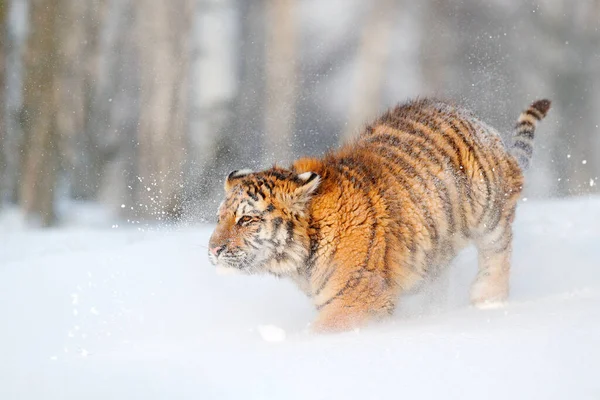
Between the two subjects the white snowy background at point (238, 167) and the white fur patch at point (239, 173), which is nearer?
the white snowy background at point (238, 167)

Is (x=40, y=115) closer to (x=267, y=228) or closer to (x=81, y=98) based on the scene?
(x=81, y=98)

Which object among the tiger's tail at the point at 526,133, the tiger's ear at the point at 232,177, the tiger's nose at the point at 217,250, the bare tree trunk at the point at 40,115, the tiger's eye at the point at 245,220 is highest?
the tiger's tail at the point at 526,133

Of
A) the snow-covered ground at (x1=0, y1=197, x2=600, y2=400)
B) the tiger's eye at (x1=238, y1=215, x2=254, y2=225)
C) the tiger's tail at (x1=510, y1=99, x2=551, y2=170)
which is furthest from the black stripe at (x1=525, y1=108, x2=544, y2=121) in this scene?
the tiger's eye at (x1=238, y1=215, x2=254, y2=225)

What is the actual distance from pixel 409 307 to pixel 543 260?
1.48 metres

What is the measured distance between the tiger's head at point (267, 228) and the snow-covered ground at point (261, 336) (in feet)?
1.13

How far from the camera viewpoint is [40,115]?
1209 cm

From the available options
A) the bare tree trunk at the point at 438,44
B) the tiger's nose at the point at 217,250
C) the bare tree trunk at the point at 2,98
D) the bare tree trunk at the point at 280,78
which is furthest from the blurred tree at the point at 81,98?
the tiger's nose at the point at 217,250

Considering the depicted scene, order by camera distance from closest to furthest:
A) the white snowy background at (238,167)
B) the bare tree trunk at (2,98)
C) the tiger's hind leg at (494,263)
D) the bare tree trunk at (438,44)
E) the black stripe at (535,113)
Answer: the white snowy background at (238,167), the tiger's hind leg at (494,263), the black stripe at (535,113), the bare tree trunk at (2,98), the bare tree trunk at (438,44)

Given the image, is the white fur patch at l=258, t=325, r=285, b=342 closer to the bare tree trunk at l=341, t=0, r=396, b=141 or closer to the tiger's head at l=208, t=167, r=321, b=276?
the tiger's head at l=208, t=167, r=321, b=276

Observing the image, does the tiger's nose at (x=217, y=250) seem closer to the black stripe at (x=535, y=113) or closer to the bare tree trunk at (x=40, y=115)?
the black stripe at (x=535, y=113)

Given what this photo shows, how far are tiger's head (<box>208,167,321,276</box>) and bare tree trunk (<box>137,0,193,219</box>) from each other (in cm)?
760

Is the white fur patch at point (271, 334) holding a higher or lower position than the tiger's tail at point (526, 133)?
lower

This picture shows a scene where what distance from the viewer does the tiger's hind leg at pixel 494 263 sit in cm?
548

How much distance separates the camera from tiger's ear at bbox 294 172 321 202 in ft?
15.7
